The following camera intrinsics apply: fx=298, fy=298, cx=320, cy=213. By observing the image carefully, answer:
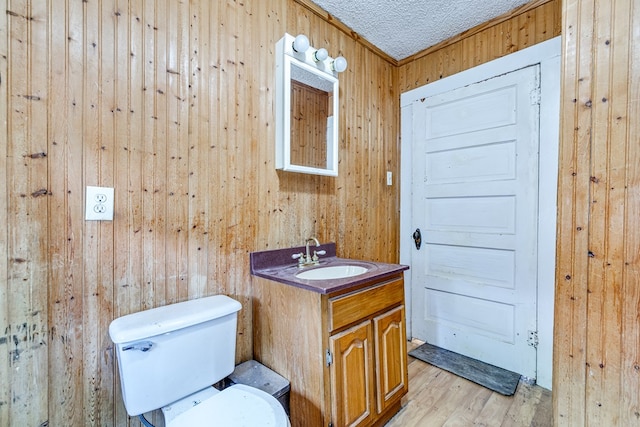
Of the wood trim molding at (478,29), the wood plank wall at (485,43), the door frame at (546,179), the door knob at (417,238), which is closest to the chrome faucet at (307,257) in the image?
the door knob at (417,238)

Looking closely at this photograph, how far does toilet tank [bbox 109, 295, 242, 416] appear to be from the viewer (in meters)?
1.01

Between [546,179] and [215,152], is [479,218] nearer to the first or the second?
[546,179]

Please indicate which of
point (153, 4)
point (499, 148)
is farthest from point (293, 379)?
point (499, 148)

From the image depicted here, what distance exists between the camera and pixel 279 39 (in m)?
1.69

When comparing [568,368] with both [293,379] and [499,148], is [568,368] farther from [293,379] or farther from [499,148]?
[499,148]

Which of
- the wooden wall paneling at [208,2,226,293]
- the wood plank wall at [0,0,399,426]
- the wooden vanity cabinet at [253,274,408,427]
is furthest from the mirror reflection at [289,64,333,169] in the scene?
the wooden vanity cabinet at [253,274,408,427]

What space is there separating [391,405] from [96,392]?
1305mm

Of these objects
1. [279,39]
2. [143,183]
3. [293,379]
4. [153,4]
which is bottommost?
[293,379]

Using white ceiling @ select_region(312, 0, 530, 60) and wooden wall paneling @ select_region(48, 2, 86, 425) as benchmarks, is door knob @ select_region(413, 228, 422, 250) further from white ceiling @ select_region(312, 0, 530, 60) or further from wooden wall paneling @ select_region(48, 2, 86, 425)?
wooden wall paneling @ select_region(48, 2, 86, 425)

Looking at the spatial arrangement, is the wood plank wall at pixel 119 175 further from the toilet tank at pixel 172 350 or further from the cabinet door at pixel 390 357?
the cabinet door at pixel 390 357

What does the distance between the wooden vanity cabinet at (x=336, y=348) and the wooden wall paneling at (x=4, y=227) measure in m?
0.89

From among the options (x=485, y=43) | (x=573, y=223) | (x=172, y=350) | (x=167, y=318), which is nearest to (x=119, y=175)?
(x=167, y=318)

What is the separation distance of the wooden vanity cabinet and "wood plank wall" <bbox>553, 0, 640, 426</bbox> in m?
0.67

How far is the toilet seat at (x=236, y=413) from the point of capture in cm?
94
